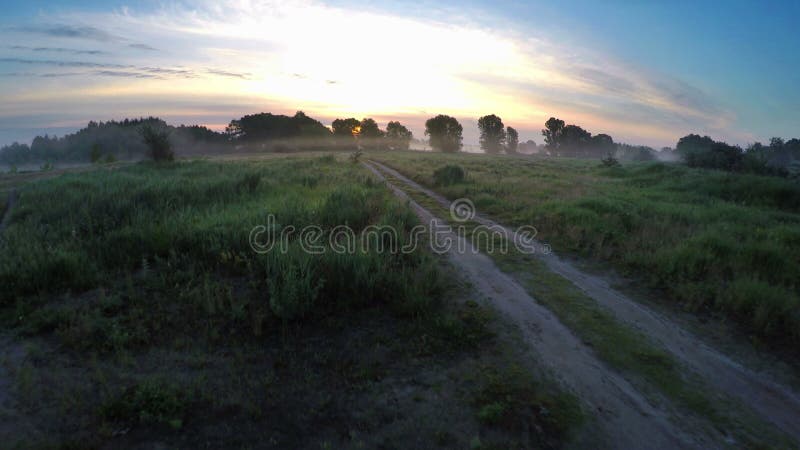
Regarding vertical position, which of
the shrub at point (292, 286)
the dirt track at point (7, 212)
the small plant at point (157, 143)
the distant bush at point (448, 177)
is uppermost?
the small plant at point (157, 143)

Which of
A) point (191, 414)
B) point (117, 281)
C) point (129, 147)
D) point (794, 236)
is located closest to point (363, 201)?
point (117, 281)

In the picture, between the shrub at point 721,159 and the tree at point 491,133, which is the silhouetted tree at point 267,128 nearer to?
the tree at point 491,133

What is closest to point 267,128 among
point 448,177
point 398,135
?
point 398,135

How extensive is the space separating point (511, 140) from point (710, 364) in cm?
12523

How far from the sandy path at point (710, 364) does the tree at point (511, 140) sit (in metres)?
120

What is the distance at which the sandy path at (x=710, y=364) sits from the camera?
4.35m

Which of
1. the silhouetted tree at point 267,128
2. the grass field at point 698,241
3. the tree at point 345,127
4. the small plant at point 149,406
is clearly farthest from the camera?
the tree at point 345,127

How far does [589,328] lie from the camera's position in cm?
591

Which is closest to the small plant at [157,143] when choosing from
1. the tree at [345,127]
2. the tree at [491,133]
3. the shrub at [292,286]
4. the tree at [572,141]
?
the shrub at [292,286]

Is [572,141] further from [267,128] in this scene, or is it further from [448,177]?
[448,177]

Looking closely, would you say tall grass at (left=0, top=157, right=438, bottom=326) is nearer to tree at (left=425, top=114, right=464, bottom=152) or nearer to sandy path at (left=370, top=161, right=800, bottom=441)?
sandy path at (left=370, top=161, right=800, bottom=441)

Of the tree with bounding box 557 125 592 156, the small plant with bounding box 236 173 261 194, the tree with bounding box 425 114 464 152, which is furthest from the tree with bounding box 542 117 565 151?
the small plant with bounding box 236 173 261 194

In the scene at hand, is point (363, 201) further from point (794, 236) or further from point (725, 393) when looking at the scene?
point (794, 236)

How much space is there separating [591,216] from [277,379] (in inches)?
432
